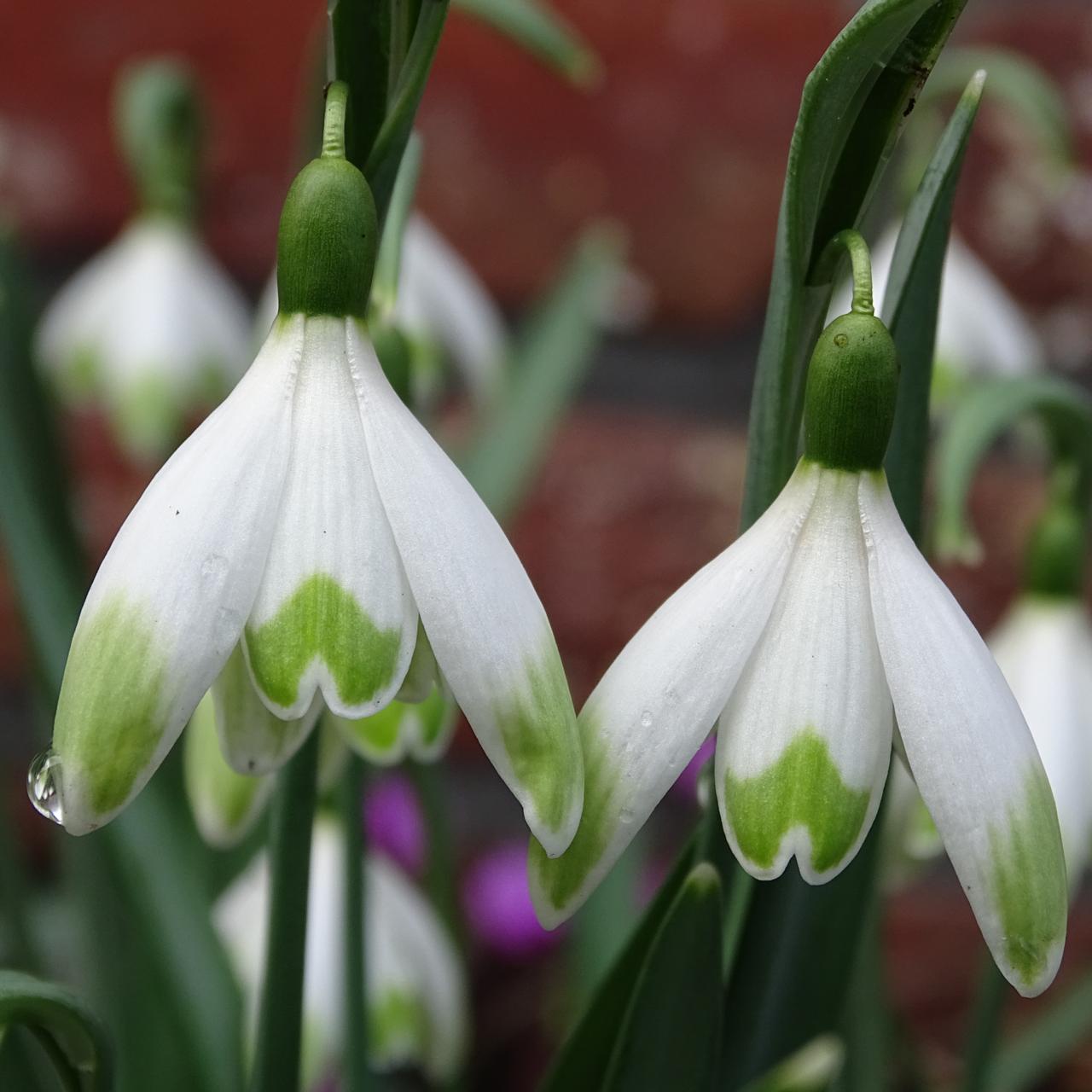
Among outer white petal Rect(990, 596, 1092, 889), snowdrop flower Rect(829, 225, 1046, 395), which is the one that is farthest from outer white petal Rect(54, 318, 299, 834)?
snowdrop flower Rect(829, 225, 1046, 395)

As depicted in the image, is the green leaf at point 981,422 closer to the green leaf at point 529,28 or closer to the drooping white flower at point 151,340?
the green leaf at point 529,28

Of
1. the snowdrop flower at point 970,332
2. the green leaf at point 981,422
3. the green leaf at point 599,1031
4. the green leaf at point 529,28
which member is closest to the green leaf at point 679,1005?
the green leaf at point 599,1031

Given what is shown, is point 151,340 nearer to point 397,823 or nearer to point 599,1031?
point 397,823

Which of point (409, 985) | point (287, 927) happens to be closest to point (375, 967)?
point (409, 985)

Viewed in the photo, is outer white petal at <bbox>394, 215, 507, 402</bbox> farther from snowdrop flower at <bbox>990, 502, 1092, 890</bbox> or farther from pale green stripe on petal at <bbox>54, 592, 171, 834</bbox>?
pale green stripe on petal at <bbox>54, 592, 171, 834</bbox>

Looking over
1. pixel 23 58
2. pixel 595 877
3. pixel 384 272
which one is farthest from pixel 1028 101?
pixel 23 58
